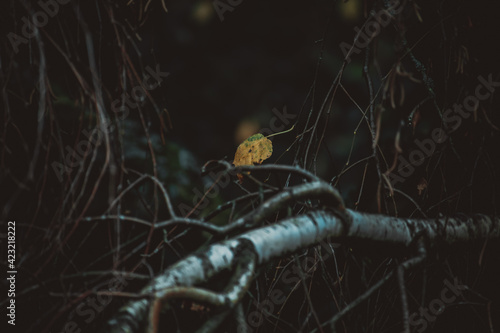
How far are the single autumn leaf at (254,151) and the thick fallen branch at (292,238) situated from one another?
0.84 metres

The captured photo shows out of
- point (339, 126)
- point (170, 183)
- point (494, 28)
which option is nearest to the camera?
point (494, 28)

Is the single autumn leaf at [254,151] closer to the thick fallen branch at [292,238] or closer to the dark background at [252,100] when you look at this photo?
the dark background at [252,100]

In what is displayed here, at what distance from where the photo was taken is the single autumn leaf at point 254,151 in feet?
7.06

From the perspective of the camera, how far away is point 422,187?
1944 mm

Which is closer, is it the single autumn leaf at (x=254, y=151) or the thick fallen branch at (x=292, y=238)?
the thick fallen branch at (x=292, y=238)

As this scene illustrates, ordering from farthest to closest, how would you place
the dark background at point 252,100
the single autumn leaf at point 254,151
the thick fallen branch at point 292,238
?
the single autumn leaf at point 254,151 < the dark background at point 252,100 < the thick fallen branch at point 292,238

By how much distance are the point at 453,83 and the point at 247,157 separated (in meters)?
1.02

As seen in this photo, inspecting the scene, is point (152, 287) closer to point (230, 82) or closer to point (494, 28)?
point (494, 28)

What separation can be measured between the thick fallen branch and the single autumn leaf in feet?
2.75

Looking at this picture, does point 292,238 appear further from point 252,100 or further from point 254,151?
point 252,100

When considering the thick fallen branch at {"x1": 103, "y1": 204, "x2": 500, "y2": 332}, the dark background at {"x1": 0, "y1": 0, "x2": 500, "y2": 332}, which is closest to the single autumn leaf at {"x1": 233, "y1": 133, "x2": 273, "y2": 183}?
the dark background at {"x1": 0, "y1": 0, "x2": 500, "y2": 332}

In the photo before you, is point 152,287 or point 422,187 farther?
point 422,187

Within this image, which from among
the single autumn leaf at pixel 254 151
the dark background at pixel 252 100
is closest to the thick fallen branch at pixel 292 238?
the dark background at pixel 252 100

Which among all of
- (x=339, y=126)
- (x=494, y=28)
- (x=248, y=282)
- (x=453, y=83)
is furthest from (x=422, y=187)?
(x=248, y=282)
